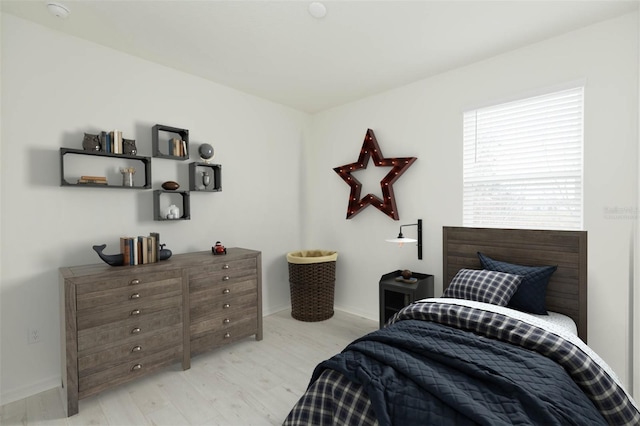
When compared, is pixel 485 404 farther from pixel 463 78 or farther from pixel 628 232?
pixel 463 78

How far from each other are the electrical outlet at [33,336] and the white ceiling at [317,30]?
7.28ft

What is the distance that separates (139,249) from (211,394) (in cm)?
121

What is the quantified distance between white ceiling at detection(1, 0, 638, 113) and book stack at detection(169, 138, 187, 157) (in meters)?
0.71

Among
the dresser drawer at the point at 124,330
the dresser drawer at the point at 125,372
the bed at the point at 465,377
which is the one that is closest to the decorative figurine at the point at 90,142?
the dresser drawer at the point at 124,330

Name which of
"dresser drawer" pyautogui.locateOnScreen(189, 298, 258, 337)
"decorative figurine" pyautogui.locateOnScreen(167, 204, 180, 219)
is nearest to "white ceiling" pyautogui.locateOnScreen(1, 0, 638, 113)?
"decorative figurine" pyautogui.locateOnScreen(167, 204, 180, 219)

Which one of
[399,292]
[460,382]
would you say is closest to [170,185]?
[399,292]

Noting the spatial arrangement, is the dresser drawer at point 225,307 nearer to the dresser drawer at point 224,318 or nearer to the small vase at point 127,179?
the dresser drawer at point 224,318

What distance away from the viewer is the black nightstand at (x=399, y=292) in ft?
9.25

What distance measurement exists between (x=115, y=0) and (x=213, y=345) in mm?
2629

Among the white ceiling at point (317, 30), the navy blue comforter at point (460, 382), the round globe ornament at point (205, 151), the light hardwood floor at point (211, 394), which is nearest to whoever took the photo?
the navy blue comforter at point (460, 382)

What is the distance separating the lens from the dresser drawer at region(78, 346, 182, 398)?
81.1 inches

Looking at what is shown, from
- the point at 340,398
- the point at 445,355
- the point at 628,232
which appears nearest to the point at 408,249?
the point at 628,232

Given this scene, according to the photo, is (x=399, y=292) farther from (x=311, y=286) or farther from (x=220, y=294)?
(x=220, y=294)

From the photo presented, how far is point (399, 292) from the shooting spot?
116 inches
